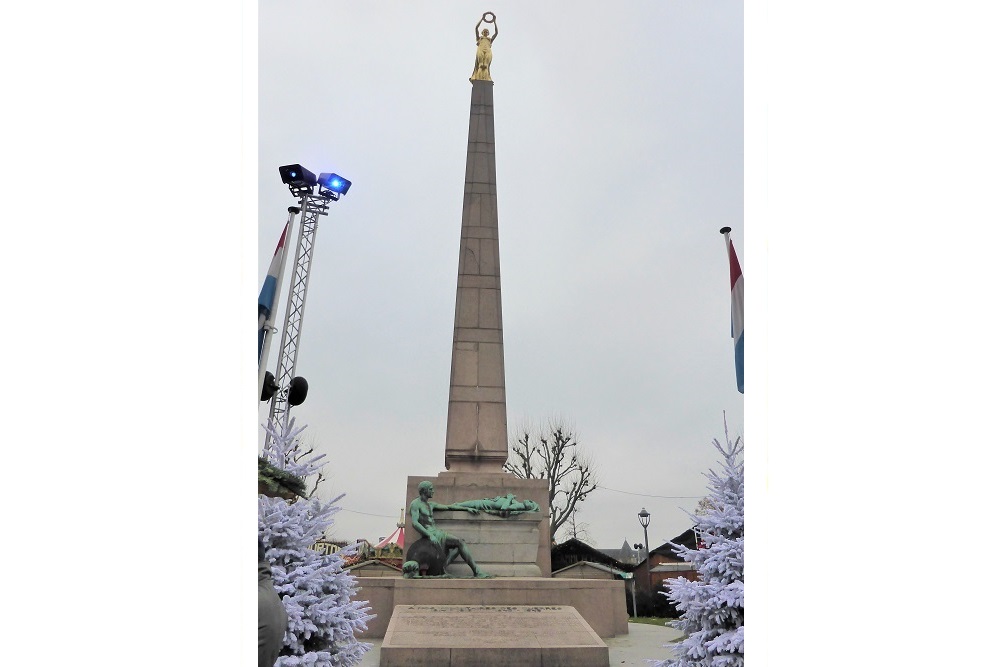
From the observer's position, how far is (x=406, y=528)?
8016 mm

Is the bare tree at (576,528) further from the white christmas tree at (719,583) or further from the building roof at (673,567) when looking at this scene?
the white christmas tree at (719,583)

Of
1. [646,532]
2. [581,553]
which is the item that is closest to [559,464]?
[581,553]

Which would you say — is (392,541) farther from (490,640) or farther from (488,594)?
(490,640)

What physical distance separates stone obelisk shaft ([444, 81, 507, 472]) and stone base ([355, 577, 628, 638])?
1.24m

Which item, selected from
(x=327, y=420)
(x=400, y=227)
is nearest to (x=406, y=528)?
(x=327, y=420)

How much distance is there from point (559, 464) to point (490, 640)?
7133 millimetres

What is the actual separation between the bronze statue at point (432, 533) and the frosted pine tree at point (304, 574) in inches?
149

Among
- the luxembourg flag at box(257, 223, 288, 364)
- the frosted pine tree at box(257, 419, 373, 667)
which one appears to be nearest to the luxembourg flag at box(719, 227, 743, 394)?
the frosted pine tree at box(257, 419, 373, 667)

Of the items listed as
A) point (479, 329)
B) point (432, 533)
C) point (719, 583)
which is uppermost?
point (479, 329)

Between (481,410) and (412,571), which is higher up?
(481,410)

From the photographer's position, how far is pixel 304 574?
148 inches
